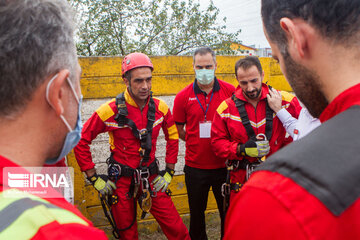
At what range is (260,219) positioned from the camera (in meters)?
0.72

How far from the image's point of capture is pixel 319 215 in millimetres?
671

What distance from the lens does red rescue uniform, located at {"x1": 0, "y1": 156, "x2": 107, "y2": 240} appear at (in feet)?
2.40

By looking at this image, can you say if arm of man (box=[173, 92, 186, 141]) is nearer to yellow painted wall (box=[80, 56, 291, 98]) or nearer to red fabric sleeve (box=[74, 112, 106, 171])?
yellow painted wall (box=[80, 56, 291, 98])

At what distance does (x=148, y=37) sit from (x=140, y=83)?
780 cm

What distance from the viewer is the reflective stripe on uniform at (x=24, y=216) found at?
725 millimetres

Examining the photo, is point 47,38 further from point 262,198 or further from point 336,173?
point 336,173

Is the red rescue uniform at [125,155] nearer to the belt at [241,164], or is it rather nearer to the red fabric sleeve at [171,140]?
the red fabric sleeve at [171,140]

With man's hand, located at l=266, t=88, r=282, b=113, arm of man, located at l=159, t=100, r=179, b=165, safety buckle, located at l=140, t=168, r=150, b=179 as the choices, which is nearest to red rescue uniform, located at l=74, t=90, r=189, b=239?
safety buckle, located at l=140, t=168, r=150, b=179

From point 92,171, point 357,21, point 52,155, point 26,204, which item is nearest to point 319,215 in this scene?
point 357,21

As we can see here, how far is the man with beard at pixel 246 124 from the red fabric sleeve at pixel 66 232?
2.66 meters

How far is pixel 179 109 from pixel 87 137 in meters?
1.33

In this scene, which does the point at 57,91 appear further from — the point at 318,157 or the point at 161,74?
the point at 161,74

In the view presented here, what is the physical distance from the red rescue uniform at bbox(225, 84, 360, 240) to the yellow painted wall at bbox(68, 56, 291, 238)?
3867mm

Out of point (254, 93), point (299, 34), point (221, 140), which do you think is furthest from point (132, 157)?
point (299, 34)
